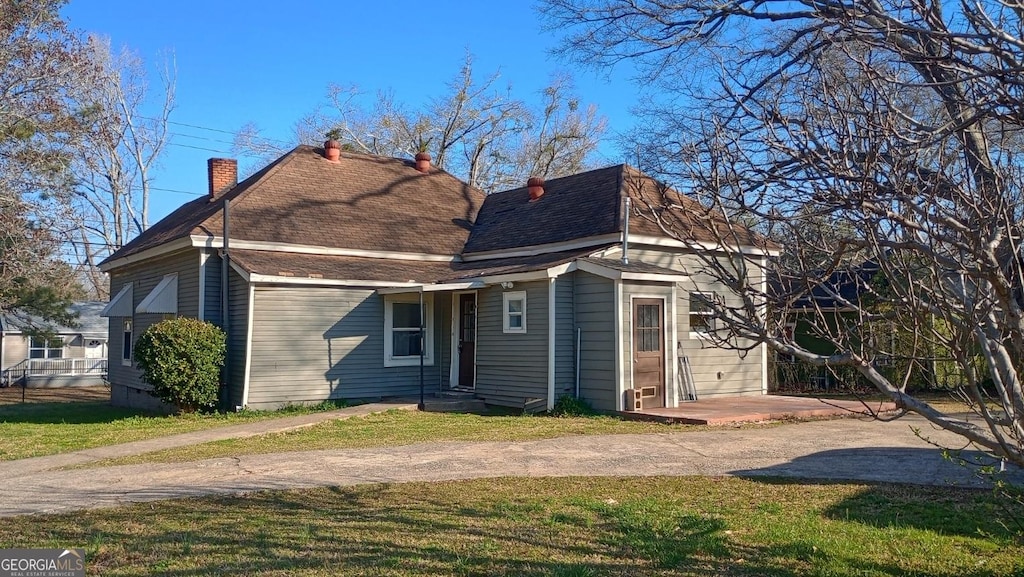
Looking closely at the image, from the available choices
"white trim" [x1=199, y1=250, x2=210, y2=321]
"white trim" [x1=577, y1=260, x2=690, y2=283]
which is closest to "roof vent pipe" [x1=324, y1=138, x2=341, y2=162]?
"white trim" [x1=199, y1=250, x2=210, y2=321]

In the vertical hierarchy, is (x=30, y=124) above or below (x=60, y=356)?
above

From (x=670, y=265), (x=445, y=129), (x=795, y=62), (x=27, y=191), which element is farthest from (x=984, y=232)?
(x=445, y=129)

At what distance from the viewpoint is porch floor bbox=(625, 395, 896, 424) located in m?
14.2

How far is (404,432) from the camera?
13.3 m

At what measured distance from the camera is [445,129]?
4119cm

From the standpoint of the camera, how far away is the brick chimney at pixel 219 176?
22.2 meters

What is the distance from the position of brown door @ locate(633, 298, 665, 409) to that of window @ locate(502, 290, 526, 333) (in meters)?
2.19

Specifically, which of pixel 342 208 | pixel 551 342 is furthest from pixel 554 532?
pixel 342 208

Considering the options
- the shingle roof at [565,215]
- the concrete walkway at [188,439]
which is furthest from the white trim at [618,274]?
the concrete walkway at [188,439]

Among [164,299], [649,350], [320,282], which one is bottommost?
[649,350]

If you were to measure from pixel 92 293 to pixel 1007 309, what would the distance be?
208 feet

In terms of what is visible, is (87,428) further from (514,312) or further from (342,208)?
(514,312)

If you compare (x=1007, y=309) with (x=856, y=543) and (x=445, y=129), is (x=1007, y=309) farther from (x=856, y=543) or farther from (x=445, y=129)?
(x=445, y=129)

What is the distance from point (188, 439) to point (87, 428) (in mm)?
3767
